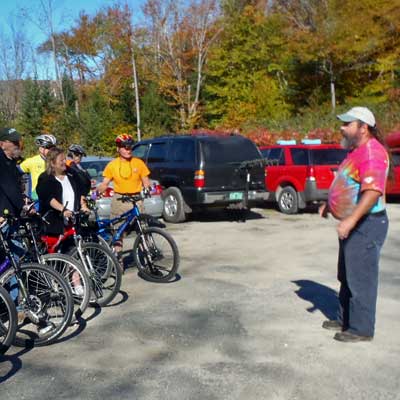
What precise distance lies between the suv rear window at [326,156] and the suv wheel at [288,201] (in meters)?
0.96

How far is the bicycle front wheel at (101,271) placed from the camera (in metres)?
6.82

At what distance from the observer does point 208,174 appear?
13.5 meters

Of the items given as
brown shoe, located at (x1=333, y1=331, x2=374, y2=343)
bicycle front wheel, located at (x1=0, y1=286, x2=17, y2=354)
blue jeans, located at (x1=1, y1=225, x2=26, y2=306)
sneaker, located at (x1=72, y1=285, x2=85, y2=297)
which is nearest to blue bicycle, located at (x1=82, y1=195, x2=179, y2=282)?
sneaker, located at (x1=72, y1=285, x2=85, y2=297)

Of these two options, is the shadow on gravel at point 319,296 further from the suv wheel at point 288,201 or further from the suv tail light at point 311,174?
the suv wheel at point 288,201

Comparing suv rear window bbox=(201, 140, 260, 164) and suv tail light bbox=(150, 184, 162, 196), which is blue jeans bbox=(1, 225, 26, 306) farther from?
suv rear window bbox=(201, 140, 260, 164)

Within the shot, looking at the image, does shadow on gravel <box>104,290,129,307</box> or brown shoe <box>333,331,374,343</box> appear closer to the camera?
brown shoe <box>333,331,374,343</box>

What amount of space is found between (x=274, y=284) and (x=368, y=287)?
2565mm

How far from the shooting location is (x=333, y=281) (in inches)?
315

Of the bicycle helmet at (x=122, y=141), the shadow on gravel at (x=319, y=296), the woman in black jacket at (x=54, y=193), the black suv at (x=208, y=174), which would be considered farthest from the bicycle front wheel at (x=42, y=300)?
the black suv at (x=208, y=174)

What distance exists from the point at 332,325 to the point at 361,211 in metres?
1.40

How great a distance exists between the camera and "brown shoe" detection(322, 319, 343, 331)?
5.90 metres

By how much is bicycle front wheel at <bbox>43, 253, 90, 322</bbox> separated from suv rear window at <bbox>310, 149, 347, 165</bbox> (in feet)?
32.7

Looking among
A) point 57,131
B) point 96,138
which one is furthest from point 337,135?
point 57,131

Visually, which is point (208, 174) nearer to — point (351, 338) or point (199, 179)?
point (199, 179)
